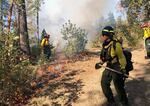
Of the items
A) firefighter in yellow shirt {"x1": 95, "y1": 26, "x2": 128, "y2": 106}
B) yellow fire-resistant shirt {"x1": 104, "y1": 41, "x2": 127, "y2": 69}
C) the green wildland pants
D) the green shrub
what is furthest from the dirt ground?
yellow fire-resistant shirt {"x1": 104, "y1": 41, "x2": 127, "y2": 69}

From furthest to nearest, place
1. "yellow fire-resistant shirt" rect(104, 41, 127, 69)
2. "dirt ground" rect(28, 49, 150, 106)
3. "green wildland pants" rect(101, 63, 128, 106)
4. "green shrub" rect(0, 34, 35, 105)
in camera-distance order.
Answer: "green shrub" rect(0, 34, 35, 105) < "dirt ground" rect(28, 49, 150, 106) < "green wildland pants" rect(101, 63, 128, 106) < "yellow fire-resistant shirt" rect(104, 41, 127, 69)

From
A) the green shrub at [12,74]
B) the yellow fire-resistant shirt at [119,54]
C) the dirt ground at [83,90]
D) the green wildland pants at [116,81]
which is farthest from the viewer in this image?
the green shrub at [12,74]

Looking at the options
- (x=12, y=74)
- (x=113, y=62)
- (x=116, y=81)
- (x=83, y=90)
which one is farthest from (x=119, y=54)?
(x=12, y=74)

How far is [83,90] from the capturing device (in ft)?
40.5

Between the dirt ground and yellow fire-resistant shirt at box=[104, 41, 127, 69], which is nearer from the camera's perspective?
yellow fire-resistant shirt at box=[104, 41, 127, 69]

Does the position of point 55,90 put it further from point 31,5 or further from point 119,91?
point 31,5

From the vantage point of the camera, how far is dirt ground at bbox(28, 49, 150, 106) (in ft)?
37.5

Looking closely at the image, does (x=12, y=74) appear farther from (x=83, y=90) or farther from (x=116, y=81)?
(x=116, y=81)

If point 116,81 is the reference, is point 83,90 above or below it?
below

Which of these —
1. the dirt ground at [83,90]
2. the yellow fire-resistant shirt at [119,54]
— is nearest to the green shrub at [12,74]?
the dirt ground at [83,90]

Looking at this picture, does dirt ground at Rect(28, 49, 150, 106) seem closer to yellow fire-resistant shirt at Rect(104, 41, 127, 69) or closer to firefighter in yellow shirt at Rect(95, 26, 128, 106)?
firefighter in yellow shirt at Rect(95, 26, 128, 106)

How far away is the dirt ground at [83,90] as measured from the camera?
1142 cm

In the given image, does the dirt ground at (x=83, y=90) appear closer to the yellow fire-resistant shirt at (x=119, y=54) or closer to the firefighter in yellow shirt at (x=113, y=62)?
the firefighter in yellow shirt at (x=113, y=62)

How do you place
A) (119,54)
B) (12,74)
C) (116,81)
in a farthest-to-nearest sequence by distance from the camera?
(12,74)
(116,81)
(119,54)
